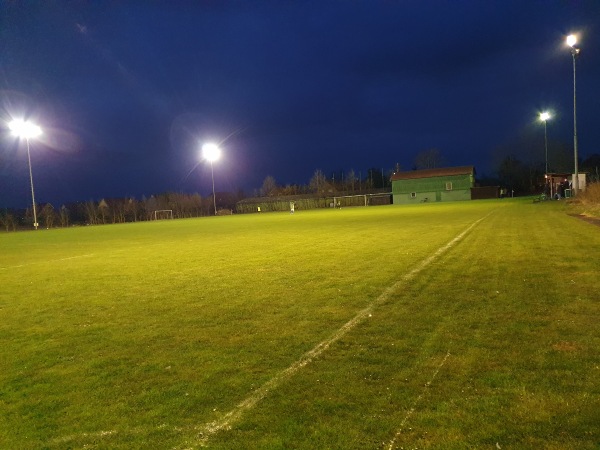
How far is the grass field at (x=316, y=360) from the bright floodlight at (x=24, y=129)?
4111cm

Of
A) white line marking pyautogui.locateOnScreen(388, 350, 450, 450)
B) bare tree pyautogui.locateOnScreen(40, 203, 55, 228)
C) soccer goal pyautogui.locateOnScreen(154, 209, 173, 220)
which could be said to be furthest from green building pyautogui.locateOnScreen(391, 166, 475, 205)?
white line marking pyautogui.locateOnScreen(388, 350, 450, 450)

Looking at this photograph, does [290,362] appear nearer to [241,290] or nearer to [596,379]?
[596,379]

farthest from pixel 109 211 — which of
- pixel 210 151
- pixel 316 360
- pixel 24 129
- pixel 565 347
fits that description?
pixel 565 347

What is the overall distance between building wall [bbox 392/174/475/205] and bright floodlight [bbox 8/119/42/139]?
57979 millimetres

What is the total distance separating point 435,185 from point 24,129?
6210 cm

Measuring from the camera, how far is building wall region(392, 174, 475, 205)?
250 feet

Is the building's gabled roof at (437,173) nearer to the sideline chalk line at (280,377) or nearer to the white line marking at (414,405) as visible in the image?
the sideline chalk line at (280,377)

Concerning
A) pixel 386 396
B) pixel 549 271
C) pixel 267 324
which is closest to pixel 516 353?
pixel 386 396

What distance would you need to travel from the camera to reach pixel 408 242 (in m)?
16.4

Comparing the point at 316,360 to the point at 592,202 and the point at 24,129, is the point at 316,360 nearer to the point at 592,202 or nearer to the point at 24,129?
the point at 592,202

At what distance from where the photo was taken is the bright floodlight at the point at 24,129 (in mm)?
44375

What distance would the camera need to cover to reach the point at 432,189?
78.4 meters

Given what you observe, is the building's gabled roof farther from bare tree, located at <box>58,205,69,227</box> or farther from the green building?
bare tree, located at <box>58,205,69,227</box>

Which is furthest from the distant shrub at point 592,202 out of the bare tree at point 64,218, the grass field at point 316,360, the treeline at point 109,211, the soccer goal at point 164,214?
the bare tree at point 64,218
